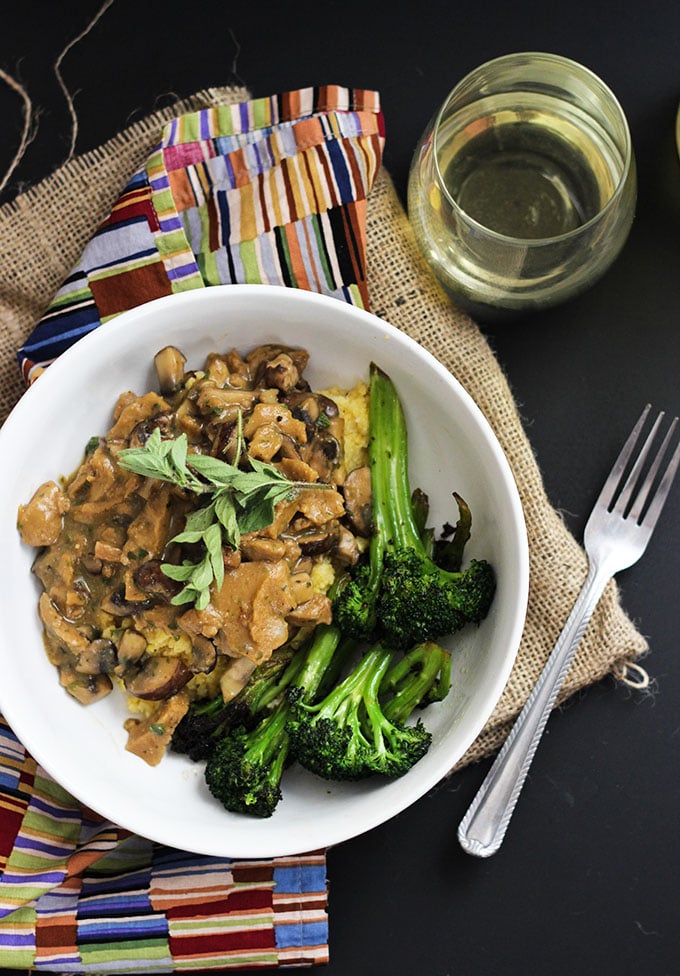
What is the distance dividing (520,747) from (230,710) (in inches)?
41.3

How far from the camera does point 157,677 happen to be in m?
2.91

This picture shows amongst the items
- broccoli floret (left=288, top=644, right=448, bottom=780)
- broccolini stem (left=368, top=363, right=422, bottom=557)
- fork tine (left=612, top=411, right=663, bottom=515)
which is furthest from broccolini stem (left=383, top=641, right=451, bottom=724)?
fork tine (left=612, top=411, right=663, bottom=515)

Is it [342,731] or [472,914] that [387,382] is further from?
[472,914]

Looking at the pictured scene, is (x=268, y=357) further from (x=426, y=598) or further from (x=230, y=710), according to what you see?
(x=230, y=710)

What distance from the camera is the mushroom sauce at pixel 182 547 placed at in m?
2.80

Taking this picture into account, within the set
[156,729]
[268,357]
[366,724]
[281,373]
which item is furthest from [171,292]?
[366,724]

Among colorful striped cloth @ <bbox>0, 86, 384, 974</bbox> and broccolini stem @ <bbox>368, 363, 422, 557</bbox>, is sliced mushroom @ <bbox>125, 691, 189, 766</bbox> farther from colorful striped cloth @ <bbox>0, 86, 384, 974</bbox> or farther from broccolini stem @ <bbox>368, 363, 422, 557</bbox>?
broccolini stem @ <bbox>368, 363, 422, 557</bbox>

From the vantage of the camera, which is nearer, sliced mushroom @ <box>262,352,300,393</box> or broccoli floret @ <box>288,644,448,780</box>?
broccoli floret @ <box>288,644,448,780</box>

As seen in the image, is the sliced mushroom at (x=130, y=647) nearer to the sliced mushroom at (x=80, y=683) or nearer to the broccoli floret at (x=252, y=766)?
the sliced mushroom at (x=80, y=683)

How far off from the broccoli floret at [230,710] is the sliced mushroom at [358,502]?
0.44 metres

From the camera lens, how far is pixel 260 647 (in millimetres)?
2793

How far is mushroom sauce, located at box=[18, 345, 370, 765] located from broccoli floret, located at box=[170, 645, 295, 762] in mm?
43

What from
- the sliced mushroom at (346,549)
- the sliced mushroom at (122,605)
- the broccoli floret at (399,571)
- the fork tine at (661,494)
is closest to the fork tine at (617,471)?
the fork tine at (661,494)

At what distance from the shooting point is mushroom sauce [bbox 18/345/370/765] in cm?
280
